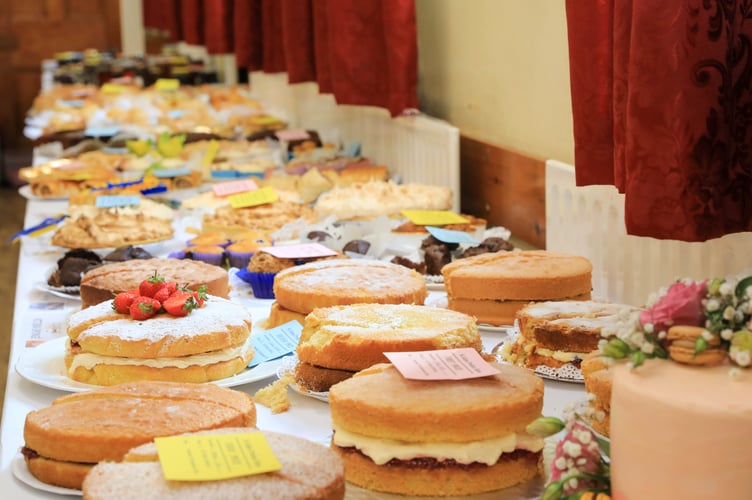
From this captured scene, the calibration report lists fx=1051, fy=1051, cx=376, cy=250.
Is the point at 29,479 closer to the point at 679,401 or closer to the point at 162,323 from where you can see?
the point at 162,323

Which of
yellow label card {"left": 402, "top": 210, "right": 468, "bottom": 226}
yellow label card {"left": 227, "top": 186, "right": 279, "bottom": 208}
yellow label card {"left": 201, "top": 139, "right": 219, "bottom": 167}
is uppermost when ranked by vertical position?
yellow label card {"left": 201, "top": 139, "right": 219, "bottom": 167}

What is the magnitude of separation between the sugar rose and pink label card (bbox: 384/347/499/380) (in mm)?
349

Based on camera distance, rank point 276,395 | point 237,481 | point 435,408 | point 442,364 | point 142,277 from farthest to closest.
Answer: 1. point 142,277
2. point 276,395
3. point 442,364
4. point 435,408
5. point 237,481

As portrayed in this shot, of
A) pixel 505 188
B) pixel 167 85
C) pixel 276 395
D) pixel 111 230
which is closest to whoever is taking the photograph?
pixel 276 395

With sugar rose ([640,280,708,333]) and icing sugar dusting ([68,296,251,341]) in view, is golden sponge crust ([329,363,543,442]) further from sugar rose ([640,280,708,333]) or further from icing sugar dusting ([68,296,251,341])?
icing sugar dusting ([68,296,251,341])

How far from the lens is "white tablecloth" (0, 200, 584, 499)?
148 centimetres

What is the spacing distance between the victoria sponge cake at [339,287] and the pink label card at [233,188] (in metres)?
1.20

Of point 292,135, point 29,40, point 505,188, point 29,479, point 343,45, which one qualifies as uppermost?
point 29,40

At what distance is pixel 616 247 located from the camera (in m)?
2.23

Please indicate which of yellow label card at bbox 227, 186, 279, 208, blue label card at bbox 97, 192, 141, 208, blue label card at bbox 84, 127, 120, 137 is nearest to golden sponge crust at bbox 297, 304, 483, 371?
yellow label card at bbox 227, 186, 279, 208

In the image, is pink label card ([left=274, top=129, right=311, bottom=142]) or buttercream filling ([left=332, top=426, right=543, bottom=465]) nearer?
buttercream filling ([left=332, top=426, right=543, bottom=465])

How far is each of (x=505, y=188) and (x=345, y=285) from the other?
3.57 feet

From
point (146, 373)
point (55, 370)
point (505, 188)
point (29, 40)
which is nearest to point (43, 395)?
point (55, 370)

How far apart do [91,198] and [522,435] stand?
2295 mm
